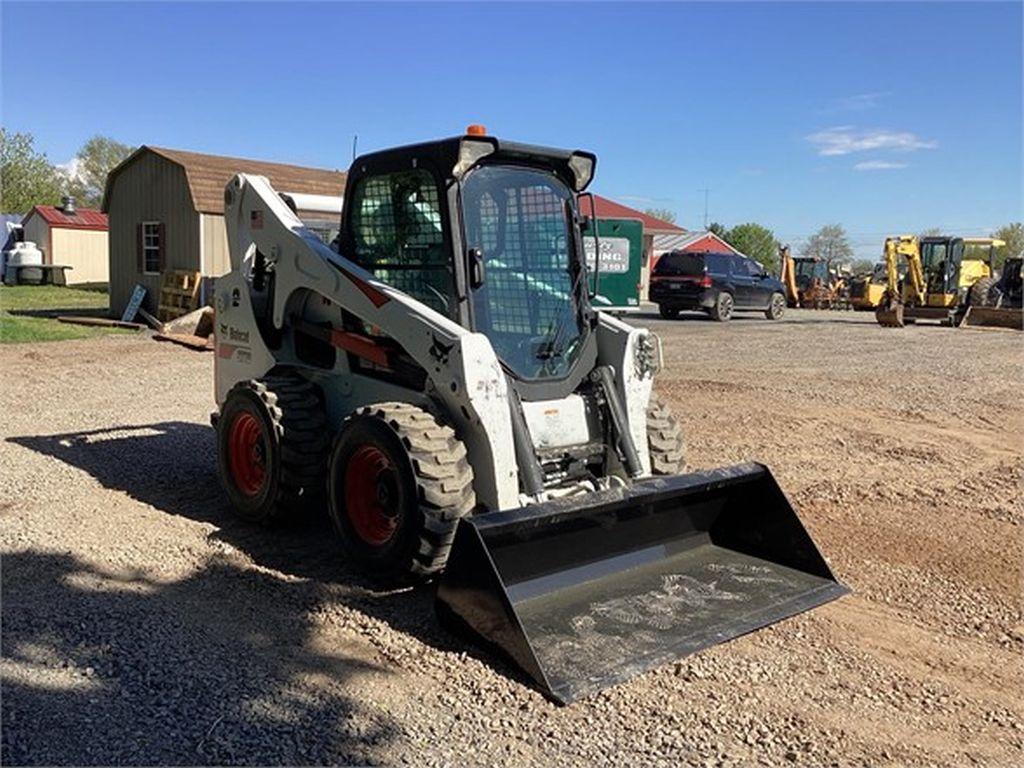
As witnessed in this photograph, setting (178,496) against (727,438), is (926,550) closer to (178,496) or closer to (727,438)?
(727,438)

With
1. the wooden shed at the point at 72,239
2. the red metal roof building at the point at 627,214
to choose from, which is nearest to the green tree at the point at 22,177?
the wooden shed at the point at 72,239

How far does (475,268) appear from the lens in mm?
5008

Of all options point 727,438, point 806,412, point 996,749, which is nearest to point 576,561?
point 996,749

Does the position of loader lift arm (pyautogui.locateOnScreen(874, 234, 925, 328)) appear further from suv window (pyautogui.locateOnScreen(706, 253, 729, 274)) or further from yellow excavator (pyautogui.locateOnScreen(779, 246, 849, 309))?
yellow excavator (pyautogui.locateOnScreen(779, 246, 849, 309))

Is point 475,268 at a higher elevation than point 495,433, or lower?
higher

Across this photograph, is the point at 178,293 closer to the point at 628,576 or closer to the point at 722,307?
the point at 722,307

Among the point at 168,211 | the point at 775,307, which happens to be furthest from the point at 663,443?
the point at 775,307

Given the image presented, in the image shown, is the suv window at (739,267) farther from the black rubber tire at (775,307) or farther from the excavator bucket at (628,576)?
the excavator bucket at (628,576)

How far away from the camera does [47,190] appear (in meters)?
53.9

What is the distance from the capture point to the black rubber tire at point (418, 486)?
4.37 metres

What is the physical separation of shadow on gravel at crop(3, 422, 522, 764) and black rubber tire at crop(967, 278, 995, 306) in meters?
25.7

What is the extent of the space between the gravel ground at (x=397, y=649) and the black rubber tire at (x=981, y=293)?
69.1ft

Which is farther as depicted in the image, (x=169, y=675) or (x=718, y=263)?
(x=718, y=263)

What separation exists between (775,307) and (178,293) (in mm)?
17471
